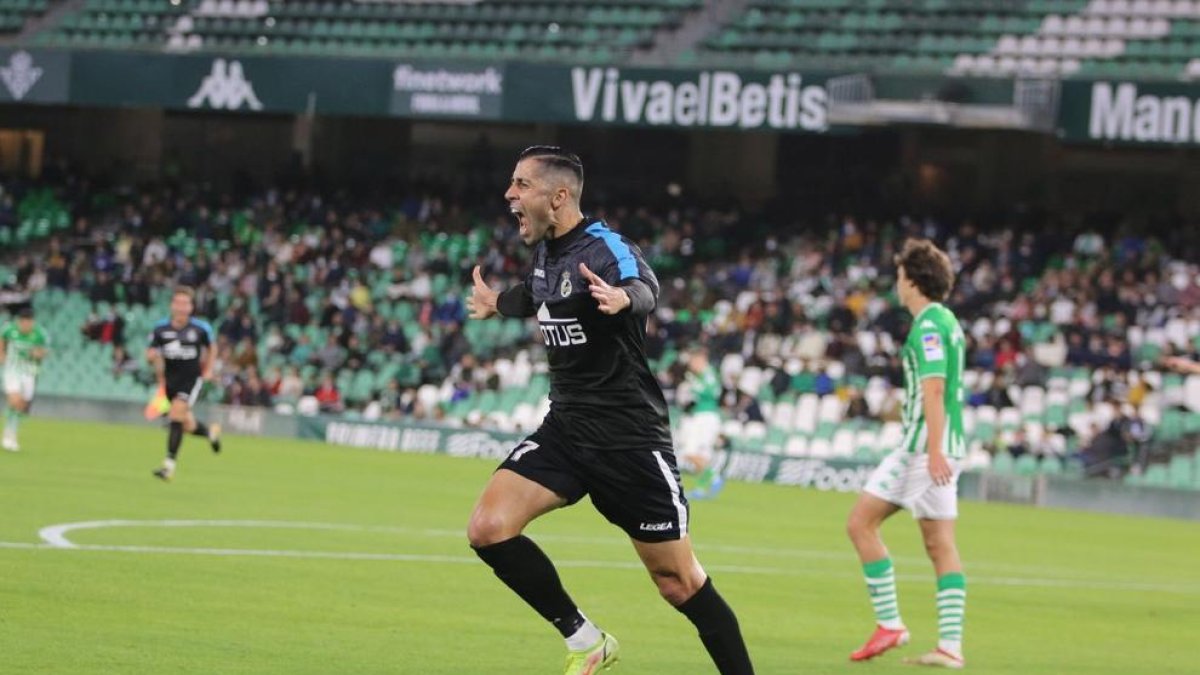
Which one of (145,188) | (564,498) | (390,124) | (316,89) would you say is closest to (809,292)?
(316,89)

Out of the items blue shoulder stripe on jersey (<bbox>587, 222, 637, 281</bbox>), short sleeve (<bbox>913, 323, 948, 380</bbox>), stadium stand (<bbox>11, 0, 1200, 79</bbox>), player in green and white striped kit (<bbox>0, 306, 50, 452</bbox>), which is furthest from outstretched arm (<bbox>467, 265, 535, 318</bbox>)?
stadium stand (<bbox>11, 0, 1200, 79</bbox>)

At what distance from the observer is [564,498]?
26.6 feet

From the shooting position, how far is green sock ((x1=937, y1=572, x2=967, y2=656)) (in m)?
10.6

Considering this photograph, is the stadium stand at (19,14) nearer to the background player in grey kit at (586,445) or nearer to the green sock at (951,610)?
the green sock at (951,610)

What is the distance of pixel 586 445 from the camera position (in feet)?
26.5

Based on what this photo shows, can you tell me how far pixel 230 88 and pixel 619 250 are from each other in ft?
104

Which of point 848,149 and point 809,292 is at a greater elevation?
point 848,149

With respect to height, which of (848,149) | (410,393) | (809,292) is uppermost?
(848,149)

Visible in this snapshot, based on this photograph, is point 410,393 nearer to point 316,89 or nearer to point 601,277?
point 316,89

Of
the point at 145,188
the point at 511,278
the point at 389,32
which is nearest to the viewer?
the point at 511,278

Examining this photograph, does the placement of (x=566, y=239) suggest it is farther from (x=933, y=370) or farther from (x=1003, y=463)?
(x=1003, y=463)

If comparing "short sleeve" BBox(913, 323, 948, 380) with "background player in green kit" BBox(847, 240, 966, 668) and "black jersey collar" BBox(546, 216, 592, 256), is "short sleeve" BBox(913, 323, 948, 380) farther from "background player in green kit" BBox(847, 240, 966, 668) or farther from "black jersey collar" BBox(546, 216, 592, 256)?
"black jersey collar" BBox(546, 216, 592, 256)

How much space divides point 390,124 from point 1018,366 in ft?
59.9

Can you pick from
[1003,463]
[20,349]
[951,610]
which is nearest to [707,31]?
[1003,463]
